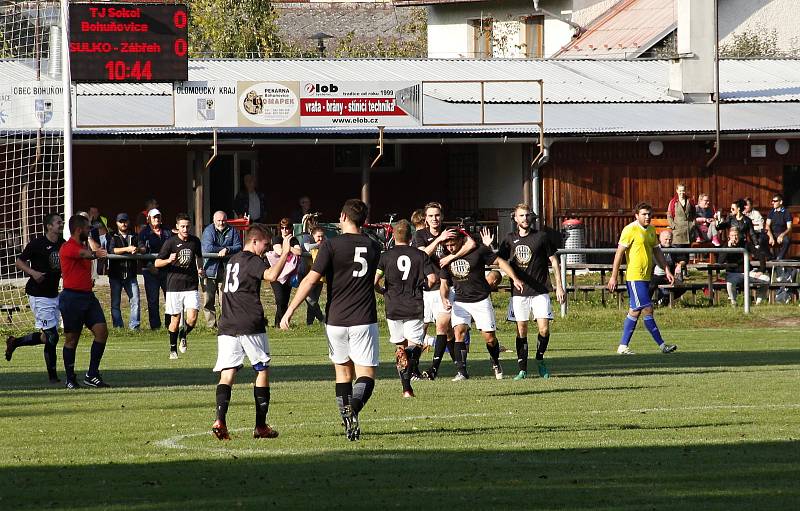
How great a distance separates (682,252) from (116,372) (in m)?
12.3

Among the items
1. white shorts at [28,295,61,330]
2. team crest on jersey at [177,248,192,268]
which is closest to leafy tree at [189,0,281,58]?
team crest on jersey at [177,248,192,268]

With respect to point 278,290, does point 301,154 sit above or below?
above

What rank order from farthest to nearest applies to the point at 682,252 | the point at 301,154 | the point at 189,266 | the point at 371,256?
the point at 301,154, the point at 682,252, the point at 189,266, the point at 371,256

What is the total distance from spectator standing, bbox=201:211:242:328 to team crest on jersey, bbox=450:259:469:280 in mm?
8841

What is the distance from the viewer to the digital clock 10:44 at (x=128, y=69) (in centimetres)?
3234

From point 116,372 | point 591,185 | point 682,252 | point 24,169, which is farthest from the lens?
point 591,185

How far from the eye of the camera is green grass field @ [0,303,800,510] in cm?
920

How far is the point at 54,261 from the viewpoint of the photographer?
18984mm

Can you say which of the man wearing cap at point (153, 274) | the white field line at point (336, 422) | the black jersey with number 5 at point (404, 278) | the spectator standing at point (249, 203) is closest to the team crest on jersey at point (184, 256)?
the man wearing cap at point (153, 274)

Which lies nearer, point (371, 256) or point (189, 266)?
point (371, 256)

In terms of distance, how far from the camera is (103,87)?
38.0 meters

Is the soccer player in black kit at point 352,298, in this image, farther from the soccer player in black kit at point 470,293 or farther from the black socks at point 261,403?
the soccer player in black kit at point 470,293

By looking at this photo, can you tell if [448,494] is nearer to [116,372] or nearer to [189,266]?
[116,372]

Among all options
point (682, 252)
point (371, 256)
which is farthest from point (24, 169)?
point (371, 256)
